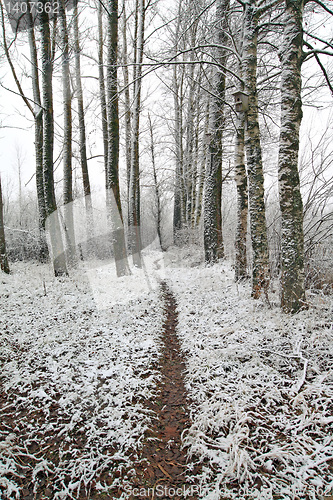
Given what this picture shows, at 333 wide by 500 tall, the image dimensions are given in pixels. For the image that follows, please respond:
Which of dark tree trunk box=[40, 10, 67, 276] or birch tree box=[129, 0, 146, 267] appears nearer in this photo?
dark tree trunk box=[40, 10, 67, 276]

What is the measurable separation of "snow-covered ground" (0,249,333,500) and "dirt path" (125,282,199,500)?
0.14m

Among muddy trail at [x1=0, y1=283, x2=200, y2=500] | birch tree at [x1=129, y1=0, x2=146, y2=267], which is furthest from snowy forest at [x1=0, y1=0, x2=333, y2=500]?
birch tree at [x1=129, y1=0, x2=146, y2=267]

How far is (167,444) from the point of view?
111 inches

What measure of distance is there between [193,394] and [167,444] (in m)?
0.81

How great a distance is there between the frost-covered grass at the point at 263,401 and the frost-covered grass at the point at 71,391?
762 mm

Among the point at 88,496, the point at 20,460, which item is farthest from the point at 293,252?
the point at 20,460

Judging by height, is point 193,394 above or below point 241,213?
Result: below

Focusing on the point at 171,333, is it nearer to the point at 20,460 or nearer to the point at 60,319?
the point at 60,319

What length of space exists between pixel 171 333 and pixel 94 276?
16.9 feet

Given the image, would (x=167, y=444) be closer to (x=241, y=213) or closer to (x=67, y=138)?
(x=241, y=213)

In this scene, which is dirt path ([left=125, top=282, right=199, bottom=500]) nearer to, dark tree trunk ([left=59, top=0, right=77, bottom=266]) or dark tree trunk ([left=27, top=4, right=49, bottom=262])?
dark tree trunk ([left=59, top=0, right=77, bottom=266])

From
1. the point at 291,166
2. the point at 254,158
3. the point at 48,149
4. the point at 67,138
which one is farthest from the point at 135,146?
the point at 291,166

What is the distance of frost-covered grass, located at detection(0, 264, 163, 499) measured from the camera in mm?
2471

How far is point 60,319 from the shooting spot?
5.60 m
